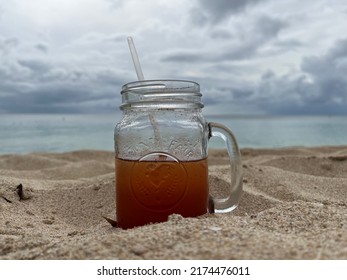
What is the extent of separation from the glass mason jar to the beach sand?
110 mm

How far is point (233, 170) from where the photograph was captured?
1960mm

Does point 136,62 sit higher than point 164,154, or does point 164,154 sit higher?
point 136,62

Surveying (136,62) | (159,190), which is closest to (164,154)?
(159,190)

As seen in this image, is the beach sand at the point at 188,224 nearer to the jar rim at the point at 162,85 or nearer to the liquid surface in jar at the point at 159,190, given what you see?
the liquid surface in jar at the point at 159,190

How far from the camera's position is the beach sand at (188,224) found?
1.26 m

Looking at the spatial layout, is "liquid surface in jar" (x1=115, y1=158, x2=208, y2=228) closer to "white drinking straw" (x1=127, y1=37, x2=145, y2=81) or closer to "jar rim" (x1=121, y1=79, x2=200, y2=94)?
"jar rim" (x1=121, y1=79, x2=200, y2=94)

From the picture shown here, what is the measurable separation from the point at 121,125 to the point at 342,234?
1.02 m

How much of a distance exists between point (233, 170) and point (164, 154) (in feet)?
1.25

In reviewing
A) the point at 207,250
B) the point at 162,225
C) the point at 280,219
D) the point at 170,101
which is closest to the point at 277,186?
the point at 280,219

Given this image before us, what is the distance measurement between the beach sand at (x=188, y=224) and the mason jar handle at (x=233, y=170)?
104mm

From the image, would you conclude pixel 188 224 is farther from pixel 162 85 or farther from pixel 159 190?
pixel 162 85

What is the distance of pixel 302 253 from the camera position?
1226 millimetres

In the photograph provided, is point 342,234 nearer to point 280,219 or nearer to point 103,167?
point 280,219

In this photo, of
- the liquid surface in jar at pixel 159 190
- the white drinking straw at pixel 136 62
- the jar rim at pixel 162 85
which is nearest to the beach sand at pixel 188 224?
the liquid surface in jar at pixel 159 190
